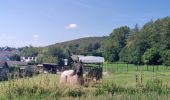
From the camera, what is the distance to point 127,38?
4840 inches

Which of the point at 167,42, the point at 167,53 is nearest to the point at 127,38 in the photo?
the point at 167,42

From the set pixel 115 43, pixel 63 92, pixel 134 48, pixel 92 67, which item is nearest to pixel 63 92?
pixel 63 92

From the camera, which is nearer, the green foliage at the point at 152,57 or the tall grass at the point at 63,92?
the tall grass at the point at 63,92

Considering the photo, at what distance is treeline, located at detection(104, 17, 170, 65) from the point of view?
90.5 meters

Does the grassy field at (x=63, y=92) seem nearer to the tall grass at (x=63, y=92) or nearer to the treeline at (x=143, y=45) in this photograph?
the tall grass at (x=63, y=92)

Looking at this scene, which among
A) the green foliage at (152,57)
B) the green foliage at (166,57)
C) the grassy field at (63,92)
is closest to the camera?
the grassy field at (63,92)

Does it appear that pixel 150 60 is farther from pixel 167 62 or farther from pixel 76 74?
pixel 76 74

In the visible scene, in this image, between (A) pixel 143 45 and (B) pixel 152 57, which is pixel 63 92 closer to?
(B) pixel 152 57

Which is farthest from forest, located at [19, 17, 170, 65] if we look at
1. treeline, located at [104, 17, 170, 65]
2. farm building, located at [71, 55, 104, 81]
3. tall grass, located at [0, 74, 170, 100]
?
tall grass, located at [0, 74, 170, 100]

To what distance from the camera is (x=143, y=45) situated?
103 metres

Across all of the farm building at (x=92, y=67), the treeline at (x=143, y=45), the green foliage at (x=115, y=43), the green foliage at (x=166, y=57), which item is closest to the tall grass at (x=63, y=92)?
the farm building at (x=92, y=67)

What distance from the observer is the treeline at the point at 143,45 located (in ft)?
297

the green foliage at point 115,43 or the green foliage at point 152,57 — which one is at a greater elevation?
the green foliage at point 115,43

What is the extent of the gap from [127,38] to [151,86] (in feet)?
Result: 362
